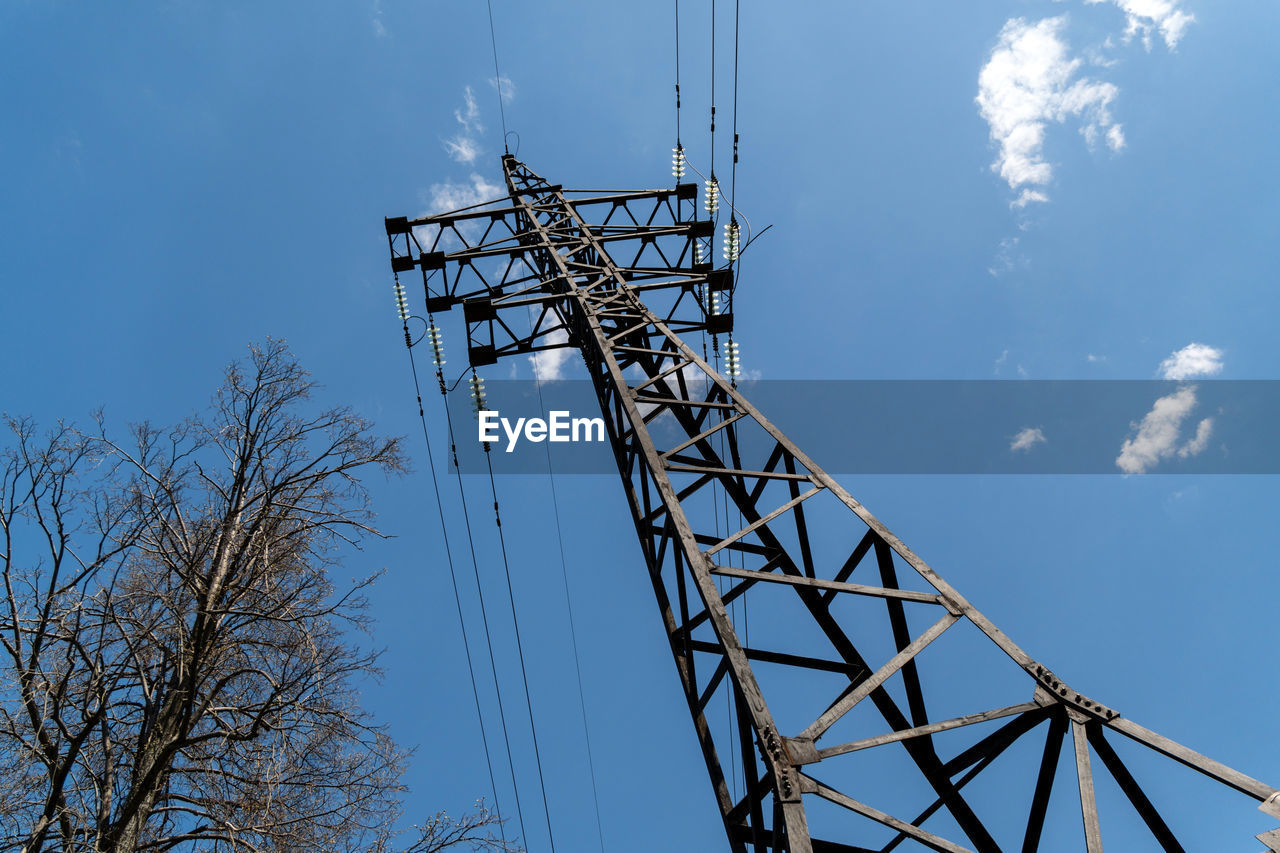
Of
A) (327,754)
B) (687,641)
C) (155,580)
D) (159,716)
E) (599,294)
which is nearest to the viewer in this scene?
(687,641)

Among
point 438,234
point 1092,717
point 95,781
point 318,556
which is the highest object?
point 438,234

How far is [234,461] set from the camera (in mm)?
9203

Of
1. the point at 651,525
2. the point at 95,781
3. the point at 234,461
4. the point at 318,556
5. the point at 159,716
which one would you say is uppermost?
the point at 234,461

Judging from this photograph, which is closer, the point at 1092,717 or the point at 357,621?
the point at 1092,717

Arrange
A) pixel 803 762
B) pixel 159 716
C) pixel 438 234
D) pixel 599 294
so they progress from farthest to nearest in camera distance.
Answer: pixel 438 234
pixel 599 294
pixel 159 716
pixel 803 762

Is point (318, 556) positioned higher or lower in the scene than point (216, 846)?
higher

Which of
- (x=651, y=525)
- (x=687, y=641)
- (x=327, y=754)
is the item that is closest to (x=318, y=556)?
(x=327, y=754)

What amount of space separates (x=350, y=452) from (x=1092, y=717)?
28.5 ft

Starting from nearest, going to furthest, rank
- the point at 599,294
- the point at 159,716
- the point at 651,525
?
the point at 651,525 < the point at 159,716 < the point at 599,294

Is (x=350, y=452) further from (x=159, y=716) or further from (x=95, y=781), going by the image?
(x=95, y=781)

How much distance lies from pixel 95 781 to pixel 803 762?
6.83 metres

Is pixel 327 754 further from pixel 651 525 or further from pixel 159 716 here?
pixel 651 525

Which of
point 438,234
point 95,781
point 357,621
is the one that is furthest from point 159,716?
point 438,234

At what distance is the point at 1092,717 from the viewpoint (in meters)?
3.69
